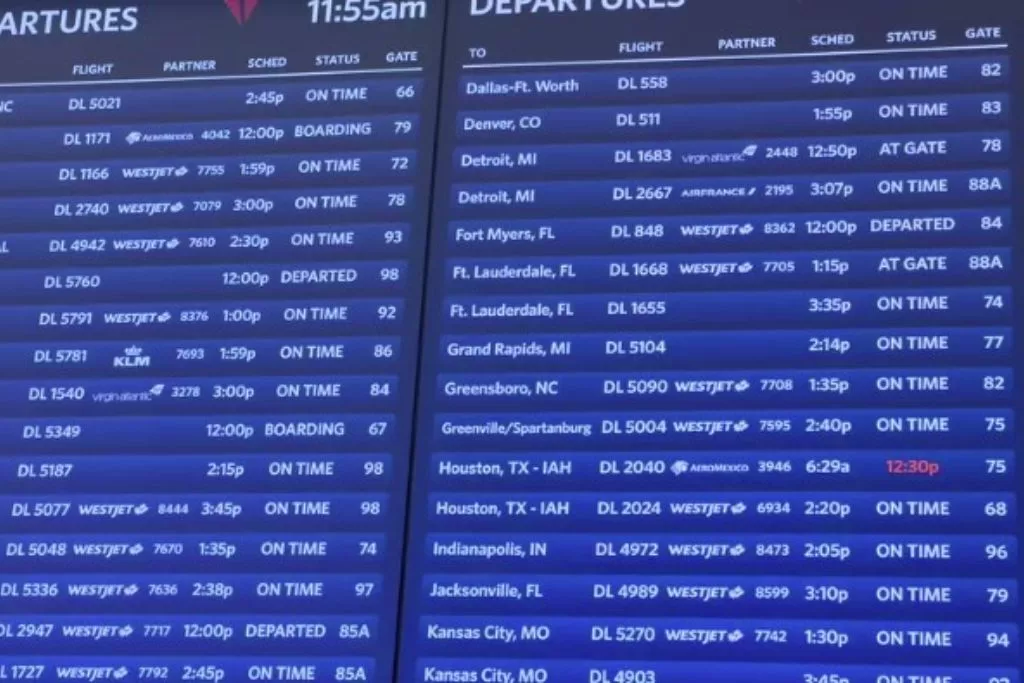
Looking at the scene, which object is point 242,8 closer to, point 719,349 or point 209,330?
point 209,330

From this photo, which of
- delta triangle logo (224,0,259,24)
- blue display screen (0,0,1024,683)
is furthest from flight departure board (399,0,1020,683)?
delta triangle logo (224,0,259,24)

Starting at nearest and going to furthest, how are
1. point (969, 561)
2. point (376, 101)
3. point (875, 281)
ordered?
point (969, 561)
point (875, 281)
point (376, 101)

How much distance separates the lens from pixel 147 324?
3613mm

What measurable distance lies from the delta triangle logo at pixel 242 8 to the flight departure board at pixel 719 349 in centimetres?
40

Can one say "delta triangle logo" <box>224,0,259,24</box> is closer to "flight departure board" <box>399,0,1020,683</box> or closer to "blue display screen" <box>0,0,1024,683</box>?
"blue display screen" <box>0,0,1024,683</box>

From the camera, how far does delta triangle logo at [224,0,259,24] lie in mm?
3857

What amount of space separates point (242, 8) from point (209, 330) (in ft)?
2.26

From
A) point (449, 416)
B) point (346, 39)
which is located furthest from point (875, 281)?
point (346, 39)

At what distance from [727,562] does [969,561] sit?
15.4 inches

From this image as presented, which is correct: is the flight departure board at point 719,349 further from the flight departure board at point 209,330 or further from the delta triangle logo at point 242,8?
the delta triangle logo at point 242,8

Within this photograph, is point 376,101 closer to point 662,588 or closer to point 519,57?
point 519,57

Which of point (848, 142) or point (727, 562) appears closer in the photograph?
point (727, 562)

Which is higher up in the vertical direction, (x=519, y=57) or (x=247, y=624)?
(x=519, y=57)

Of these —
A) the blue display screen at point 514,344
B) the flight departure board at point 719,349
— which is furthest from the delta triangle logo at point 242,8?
the flight departure board at point 719,349
